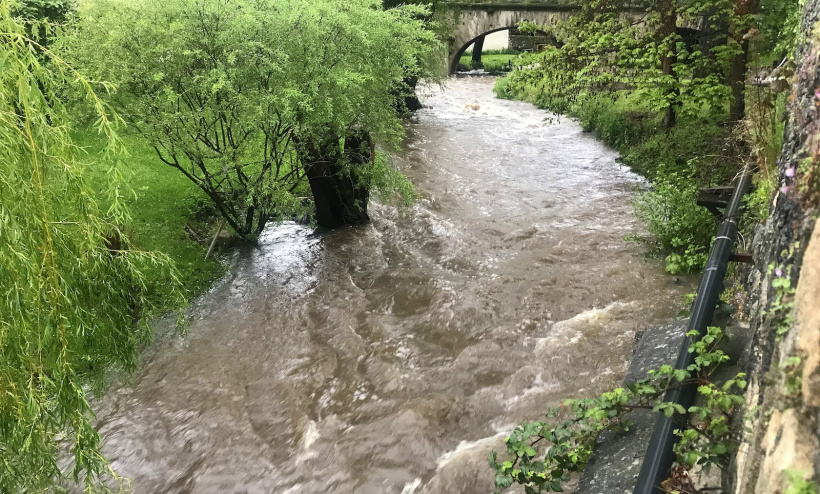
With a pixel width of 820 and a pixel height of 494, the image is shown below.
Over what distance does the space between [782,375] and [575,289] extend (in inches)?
215

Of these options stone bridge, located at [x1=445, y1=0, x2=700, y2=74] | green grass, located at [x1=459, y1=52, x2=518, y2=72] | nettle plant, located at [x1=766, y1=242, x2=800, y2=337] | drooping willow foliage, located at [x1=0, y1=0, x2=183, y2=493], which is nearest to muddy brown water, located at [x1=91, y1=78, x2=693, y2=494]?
drooping willow foliage, located at [x1=0, y1=0, x2=183, y2=493]

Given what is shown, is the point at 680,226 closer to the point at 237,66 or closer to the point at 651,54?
the point at 651,54

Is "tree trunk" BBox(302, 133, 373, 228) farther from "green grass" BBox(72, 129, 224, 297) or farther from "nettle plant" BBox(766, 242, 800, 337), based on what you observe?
"nettle plant" BBox(766, 242, 800, 337)

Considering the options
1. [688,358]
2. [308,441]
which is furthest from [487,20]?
[688,358]

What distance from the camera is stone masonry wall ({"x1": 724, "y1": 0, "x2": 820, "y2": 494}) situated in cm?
170

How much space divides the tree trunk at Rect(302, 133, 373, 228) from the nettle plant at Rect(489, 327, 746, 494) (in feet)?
20.3

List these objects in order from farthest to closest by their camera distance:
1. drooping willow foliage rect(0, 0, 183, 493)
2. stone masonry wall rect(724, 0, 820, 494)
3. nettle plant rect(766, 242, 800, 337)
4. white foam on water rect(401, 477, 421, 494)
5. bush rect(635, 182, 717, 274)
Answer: bush rect(635, 182, 717, 274)
white foam on water rect(401, 477, 421, 494)
drooping willow foliage rect(0, 0, 183, 493)
nettle plant rect(766, 242, 800, 337)
stone masonry wall rect(724, 0, 820, 494)

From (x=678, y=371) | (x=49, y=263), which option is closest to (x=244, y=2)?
(x=49, y=263)

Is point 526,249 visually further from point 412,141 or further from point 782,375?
point 412,141

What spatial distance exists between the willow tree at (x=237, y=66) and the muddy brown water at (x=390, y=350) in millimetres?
1997

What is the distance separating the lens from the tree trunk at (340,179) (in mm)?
8766

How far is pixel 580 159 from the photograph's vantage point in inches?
558

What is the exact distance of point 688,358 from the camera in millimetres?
2900

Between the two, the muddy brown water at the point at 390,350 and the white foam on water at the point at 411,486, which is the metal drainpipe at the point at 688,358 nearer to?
the muddy brown water at the point at 390,350
